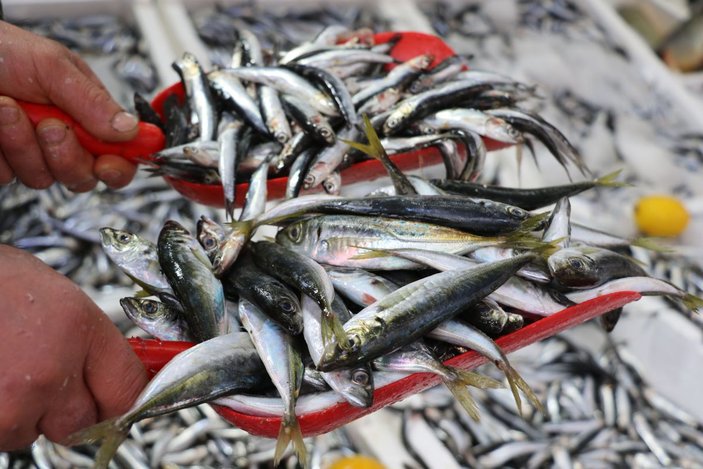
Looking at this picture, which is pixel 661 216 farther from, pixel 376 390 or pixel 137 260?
pixel 137 260

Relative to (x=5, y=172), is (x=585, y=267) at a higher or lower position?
higher

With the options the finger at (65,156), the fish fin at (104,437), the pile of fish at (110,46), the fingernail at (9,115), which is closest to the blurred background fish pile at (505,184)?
the pile of fish at (110,46)

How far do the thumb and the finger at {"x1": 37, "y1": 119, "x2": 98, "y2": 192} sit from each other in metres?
0.07

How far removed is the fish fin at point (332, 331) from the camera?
1227 millimetres

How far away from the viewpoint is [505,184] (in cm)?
A: 301

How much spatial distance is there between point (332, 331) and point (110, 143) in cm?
122

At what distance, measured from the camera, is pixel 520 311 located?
155cm

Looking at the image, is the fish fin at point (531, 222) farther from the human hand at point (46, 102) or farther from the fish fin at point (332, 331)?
the human hand at point (46, 102)

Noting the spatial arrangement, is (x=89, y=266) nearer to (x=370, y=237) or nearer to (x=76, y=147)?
(x=76, y=147)

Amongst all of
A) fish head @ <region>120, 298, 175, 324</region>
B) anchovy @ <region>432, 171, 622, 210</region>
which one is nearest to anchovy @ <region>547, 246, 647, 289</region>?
anchovy @ <region>432, 171, 622, 210</region>

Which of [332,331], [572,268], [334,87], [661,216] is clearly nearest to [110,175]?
[334,87]

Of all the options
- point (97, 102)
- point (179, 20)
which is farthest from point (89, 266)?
point (179, 20)

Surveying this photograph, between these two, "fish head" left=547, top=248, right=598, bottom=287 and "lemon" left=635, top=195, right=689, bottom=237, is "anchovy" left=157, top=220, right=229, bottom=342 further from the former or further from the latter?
"lemon" left=635, top=195, right=689, bottom=237

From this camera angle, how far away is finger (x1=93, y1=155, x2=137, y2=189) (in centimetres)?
209
